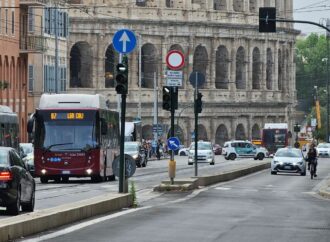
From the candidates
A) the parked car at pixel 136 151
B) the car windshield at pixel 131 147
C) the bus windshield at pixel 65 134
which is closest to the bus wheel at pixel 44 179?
the bus windshield at pixel 65 134

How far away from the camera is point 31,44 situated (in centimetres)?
9906

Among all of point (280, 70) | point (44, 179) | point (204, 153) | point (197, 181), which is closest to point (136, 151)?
point (204, 153)

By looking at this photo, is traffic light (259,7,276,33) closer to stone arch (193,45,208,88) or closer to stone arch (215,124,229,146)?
stone arch (193,45,208,88)

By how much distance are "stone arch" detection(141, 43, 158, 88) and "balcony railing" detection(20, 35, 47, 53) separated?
54.3 meters

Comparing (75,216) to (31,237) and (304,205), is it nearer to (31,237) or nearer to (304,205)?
(31,237)

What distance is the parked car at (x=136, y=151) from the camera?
8294 centimetres

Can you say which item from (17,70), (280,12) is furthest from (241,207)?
(280,12)

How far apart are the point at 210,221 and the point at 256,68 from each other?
143 metres

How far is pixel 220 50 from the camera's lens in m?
163

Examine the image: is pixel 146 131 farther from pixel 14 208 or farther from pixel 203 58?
pixel 14 208

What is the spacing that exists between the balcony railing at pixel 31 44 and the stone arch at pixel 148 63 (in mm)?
54345

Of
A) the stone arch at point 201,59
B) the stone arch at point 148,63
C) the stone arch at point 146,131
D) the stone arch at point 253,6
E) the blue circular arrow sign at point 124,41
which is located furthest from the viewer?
the stone arch at point 253,6

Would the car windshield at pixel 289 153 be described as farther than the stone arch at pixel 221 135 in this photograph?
No

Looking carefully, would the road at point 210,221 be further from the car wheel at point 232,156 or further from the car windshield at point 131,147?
the car wheel at point 232,156
